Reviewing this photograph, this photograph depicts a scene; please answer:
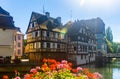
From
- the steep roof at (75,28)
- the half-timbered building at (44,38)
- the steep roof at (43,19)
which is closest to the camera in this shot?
the half-timbered building at (44,38)

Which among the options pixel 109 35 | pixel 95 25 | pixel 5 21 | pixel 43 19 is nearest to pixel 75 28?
pixel 43 19

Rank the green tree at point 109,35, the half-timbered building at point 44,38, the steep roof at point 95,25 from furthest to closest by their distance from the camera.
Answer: the green tree at point 109,35
the steep roof at point 95,25
the half-timbered building at point 44,38

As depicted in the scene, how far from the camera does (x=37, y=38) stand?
159 feet

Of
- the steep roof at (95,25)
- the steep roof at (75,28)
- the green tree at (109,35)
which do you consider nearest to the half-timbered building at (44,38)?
the steep roof at (75,28)

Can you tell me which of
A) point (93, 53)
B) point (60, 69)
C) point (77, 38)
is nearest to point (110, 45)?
point (93, 53)

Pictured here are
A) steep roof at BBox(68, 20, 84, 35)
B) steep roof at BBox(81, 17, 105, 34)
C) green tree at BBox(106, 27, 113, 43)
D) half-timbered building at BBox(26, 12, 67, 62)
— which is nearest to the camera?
half-timbered building at BBox(26, 12, 67, 62)

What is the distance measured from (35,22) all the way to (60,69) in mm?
42465

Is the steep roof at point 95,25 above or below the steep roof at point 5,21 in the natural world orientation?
above

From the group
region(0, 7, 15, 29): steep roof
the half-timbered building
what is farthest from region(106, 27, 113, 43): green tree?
region(0, 7, 15, 29): steep roof

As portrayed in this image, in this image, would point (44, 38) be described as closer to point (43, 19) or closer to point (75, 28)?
point (43, 19)

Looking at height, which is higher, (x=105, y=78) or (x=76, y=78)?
(x=76, y=78)

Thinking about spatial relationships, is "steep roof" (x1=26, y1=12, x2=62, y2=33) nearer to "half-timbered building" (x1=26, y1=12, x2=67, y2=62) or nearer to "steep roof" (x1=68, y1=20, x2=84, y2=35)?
"half-timbered building" (x1=26, y1=12, x2=67, y2=62)

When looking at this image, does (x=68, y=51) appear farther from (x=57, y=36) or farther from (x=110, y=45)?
(x=110, y=45)

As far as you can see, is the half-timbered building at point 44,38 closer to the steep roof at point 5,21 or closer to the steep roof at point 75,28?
the steep roof at point 75,28
